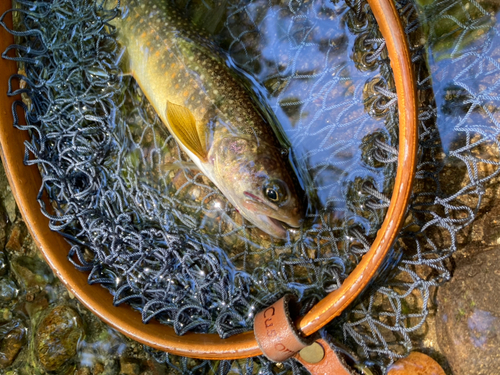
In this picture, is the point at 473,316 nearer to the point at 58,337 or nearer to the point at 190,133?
the point at 190,133

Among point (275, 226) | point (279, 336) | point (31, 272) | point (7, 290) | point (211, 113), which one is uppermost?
point (211, 113)

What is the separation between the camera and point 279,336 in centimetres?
185

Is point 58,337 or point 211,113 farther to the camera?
point 58,337

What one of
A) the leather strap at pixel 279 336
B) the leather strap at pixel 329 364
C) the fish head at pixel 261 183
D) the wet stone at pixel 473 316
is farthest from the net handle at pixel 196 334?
the wet stone at pixel 473 316

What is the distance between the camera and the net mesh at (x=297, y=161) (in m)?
2.20

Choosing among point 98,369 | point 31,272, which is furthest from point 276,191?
point 31,272

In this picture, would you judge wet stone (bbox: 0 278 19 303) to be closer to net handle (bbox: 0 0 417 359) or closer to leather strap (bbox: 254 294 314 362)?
net handle (bbox: 0 0 417 359)

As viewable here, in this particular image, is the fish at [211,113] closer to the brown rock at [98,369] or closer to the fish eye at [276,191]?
the fish eye at [276,191]

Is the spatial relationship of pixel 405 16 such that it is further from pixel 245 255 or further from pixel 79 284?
pixel 79 284

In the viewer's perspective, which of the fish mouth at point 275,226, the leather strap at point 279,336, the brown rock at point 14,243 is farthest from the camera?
the brown rock at point 14,243

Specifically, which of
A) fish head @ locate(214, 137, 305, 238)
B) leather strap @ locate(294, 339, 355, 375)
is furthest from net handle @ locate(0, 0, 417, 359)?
fish head @ locate(214, 137, 305, 238)

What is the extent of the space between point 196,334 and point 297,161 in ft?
4.00

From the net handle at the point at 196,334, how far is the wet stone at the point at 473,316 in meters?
0.89

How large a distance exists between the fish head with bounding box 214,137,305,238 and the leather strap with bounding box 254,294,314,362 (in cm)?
48
